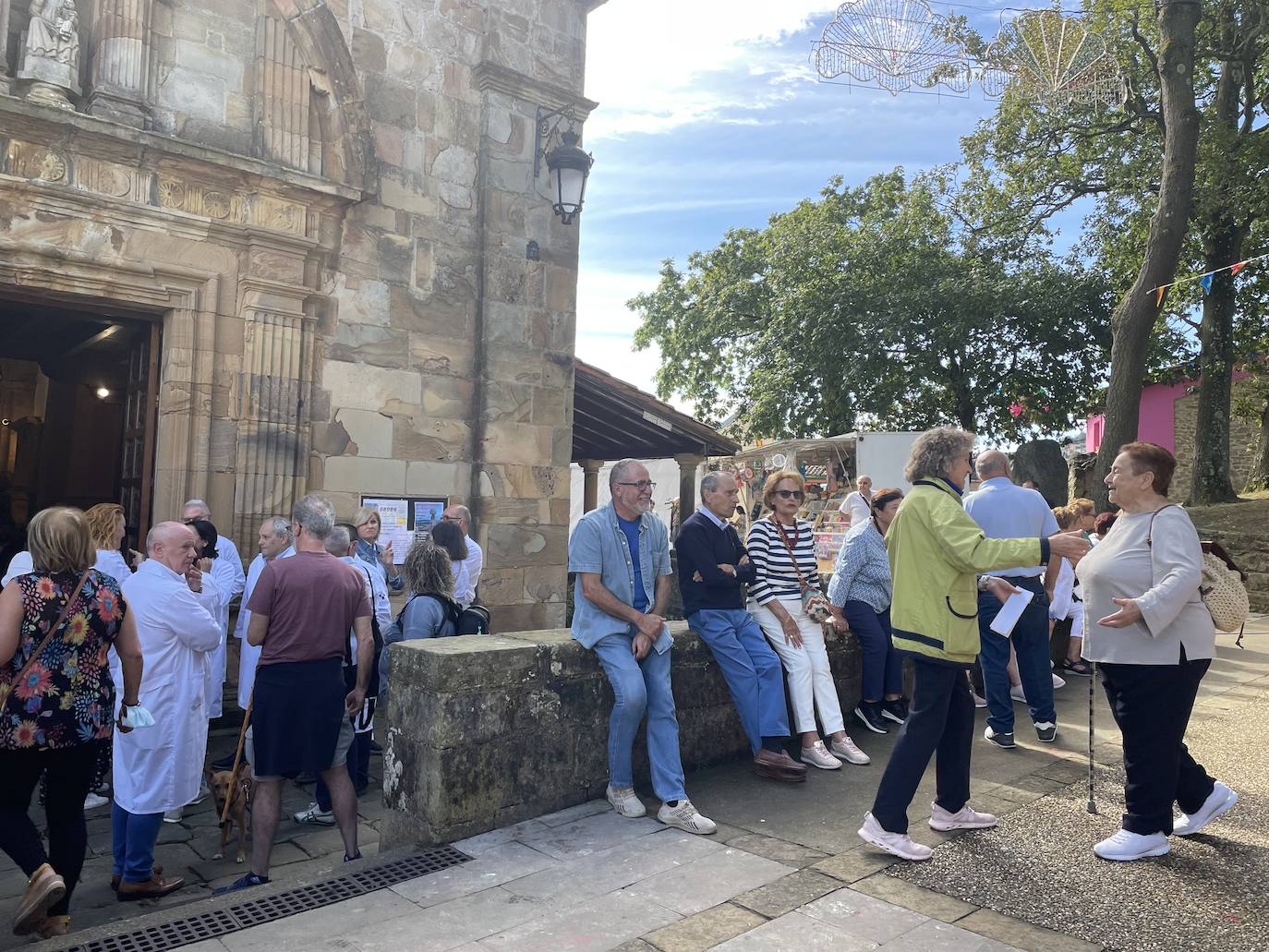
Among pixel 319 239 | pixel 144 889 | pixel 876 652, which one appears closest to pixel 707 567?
pixel 876 652

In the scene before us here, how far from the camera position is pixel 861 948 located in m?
2.86

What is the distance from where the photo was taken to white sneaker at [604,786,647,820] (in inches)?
163

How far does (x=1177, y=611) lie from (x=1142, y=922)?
3.77 ft

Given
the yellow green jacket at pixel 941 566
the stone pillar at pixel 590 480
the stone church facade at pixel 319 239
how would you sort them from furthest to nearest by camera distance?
the stone pillar at pixel 590 480, the stone church facade at pixel 319 239, the yellow green jacket at pixel 941 566

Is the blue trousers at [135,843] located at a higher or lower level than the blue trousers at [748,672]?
lower

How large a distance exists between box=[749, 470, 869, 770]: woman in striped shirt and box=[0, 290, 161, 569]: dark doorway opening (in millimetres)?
5590

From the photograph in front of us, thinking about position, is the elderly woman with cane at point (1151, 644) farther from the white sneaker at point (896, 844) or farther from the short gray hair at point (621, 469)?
the short gray hair at point (621, 469)

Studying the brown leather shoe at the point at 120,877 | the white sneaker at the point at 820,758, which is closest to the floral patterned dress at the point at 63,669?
the brown leather shoe at the point at 120,877

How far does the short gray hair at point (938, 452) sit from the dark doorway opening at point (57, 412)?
655cm

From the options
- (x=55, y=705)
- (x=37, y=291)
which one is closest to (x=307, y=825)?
(x=55, y=705)

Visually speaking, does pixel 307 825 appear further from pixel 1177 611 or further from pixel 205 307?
pixel 1177 611

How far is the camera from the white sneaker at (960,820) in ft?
12.7

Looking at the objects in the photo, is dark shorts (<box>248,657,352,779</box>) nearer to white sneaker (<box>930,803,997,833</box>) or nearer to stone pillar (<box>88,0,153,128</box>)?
white sneaker (<box>930,803,997,833</box>)

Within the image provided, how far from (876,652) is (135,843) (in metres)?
4.08
